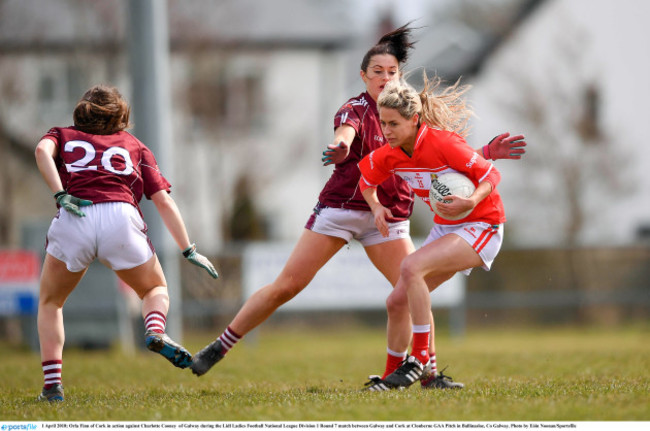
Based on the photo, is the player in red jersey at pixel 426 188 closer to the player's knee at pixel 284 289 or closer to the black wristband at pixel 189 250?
the player's knee at pixel 284 289

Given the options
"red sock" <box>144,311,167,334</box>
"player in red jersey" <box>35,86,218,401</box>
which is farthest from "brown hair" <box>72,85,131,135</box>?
"red sock" <box>144,311,167,334</box>

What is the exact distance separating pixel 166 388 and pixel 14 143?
702 inches

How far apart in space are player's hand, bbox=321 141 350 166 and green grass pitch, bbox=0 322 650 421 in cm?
151

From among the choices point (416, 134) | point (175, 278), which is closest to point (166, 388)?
point (416, 134)

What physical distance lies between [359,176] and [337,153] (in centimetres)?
58

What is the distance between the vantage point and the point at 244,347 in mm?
14719

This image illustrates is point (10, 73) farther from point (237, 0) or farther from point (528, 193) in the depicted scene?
point (528, 193)

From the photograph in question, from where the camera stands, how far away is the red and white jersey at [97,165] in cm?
555

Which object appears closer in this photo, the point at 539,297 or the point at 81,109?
the point at 81,109

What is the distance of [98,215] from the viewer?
5500 millimetres

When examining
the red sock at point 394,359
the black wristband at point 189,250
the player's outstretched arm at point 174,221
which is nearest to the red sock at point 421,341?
the red sock at point 394,359

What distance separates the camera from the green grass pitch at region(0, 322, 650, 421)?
15.5ft

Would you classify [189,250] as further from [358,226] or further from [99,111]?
[358,226]

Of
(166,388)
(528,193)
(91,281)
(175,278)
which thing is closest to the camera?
(166,388)
